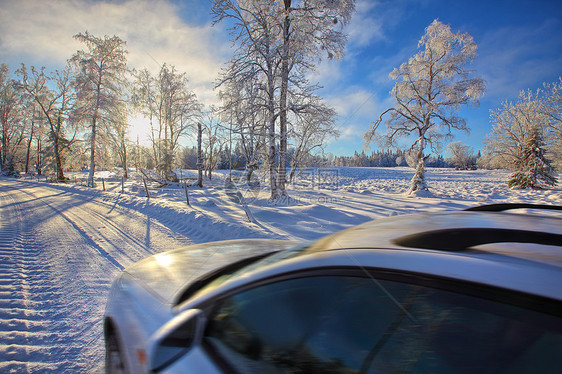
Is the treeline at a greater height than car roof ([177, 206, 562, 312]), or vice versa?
the treeline

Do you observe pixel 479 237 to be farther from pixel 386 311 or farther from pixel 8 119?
pixel 8 119

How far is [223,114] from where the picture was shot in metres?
11.1

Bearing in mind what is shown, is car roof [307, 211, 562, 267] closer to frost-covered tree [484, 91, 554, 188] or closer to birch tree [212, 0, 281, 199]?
birch tree [212, 0, 281, 199]

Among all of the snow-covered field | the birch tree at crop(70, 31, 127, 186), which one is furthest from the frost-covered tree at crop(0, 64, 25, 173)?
the snow-covered field

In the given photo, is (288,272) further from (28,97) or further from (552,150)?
(28,97)

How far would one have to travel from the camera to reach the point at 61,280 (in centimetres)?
368

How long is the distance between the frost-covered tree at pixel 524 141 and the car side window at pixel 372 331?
90.5 ft

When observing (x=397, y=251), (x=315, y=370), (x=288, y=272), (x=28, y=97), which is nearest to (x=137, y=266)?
(x=288, y=272)

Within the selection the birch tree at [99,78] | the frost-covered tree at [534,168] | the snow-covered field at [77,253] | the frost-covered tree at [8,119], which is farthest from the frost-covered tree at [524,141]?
the frost-covered tree at [8,119]

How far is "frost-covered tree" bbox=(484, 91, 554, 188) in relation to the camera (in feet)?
65.4

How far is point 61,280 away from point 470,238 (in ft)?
17.5

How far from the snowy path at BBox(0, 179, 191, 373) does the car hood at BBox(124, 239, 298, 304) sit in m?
1.00

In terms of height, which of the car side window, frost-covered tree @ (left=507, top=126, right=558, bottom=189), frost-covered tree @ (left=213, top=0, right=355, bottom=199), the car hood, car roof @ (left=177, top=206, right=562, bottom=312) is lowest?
the car hood

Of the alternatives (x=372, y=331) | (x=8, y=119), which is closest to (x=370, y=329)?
(x=372, y=331)
